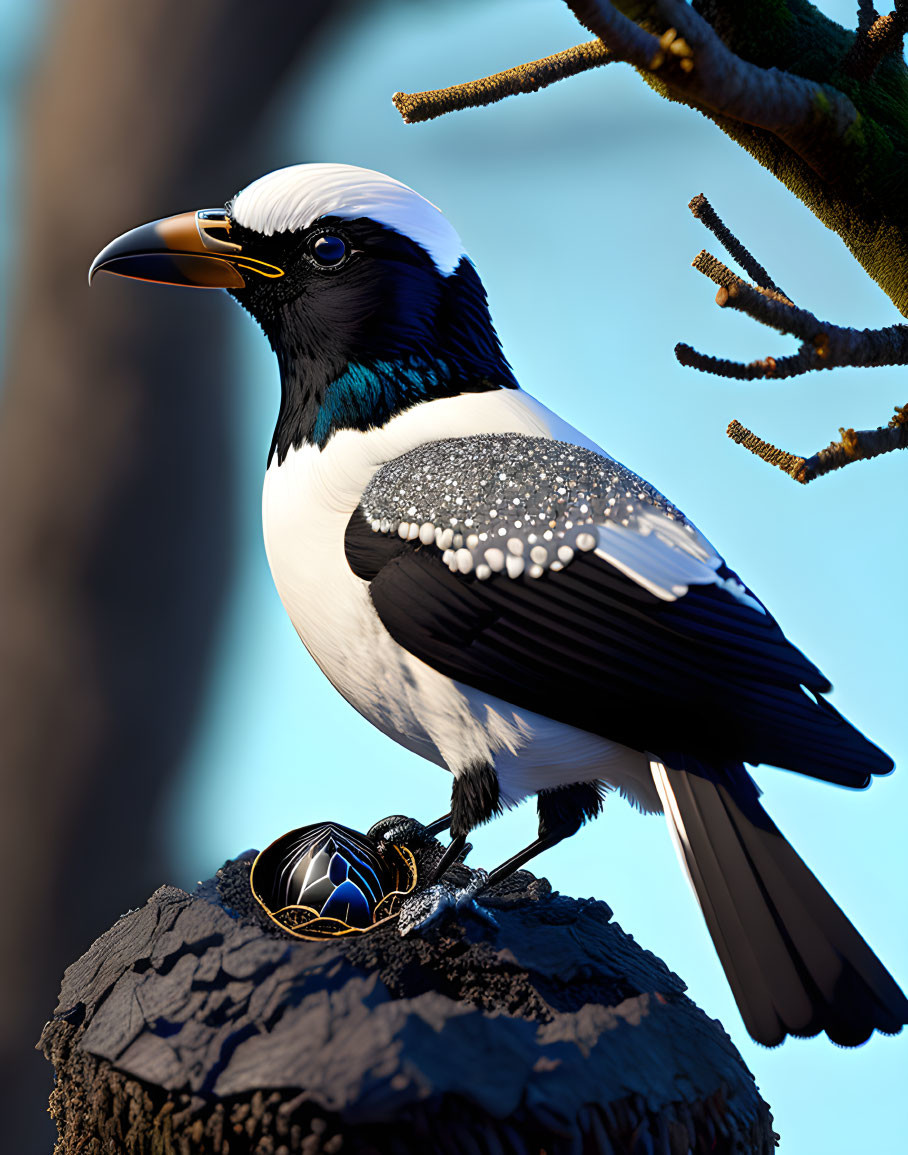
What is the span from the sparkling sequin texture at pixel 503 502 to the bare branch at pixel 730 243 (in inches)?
9.9

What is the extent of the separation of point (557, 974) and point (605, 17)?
0.90 m

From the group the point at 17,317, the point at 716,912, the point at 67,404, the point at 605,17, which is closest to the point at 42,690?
the point at 67,404

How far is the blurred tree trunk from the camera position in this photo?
8.05ft

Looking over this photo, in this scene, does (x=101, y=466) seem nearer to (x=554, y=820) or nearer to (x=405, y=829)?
(x=405, y=829)

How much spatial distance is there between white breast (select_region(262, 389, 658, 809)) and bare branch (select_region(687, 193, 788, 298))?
0.95 ft

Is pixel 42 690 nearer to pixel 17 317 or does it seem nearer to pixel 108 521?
pixel 108 521

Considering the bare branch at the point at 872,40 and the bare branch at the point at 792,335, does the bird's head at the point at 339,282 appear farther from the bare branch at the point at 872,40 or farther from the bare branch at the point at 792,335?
the bare branch at the point at 872,40

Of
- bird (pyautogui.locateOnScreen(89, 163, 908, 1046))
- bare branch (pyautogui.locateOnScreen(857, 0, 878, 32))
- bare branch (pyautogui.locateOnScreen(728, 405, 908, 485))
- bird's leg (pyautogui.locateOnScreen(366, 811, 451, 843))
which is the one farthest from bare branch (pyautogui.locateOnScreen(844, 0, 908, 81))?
bird's leg (pyautogui.locateOnScreen(366, 811, 451, 843))

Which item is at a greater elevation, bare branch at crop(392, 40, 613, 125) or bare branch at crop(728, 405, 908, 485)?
bare branch at crop(392, 40, 613, 125)

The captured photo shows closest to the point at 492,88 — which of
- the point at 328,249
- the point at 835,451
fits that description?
the point at 328,249

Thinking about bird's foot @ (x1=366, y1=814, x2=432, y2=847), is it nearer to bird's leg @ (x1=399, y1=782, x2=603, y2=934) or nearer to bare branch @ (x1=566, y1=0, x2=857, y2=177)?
bird's leg @ (x1=399, y1=782, x2=603, y2=934)

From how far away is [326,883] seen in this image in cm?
118

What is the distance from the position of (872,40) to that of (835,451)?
47 centimetres

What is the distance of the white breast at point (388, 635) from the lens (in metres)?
1.14
